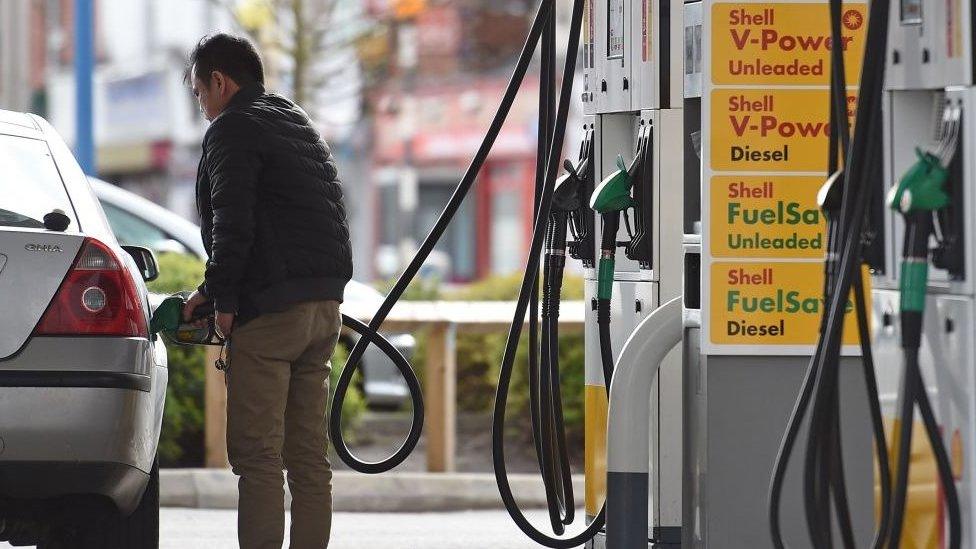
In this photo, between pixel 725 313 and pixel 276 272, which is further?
pixel 276 272

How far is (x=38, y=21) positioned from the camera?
44.6 meters

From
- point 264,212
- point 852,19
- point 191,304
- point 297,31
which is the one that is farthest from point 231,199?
point 297,31

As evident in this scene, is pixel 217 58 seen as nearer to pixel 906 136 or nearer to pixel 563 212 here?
pixel 563 212

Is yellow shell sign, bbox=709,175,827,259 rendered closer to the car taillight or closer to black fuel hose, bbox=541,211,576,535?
black fuel hose, bbox=541,211,576,535

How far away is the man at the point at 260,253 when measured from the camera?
5438mm

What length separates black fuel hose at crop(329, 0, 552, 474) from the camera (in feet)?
18.7

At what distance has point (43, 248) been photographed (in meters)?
5.11

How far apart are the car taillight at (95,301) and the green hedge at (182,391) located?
13.0 ft

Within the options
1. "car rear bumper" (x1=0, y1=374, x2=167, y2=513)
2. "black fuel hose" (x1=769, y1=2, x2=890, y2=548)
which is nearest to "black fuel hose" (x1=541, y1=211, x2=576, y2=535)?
"car rear bumper" (x1=0, y1=374, x2=167, y2=513)

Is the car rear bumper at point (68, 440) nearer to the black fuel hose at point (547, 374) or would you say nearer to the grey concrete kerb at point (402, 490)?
the black fuel hose at point (547, 374)

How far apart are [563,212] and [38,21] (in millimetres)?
40583

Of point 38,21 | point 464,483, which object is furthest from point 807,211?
point 38,21

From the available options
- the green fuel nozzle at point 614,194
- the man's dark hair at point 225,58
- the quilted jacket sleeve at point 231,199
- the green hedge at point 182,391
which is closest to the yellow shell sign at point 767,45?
the green fuel nozzle at point 614,194

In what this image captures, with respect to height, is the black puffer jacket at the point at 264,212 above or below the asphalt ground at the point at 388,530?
above
